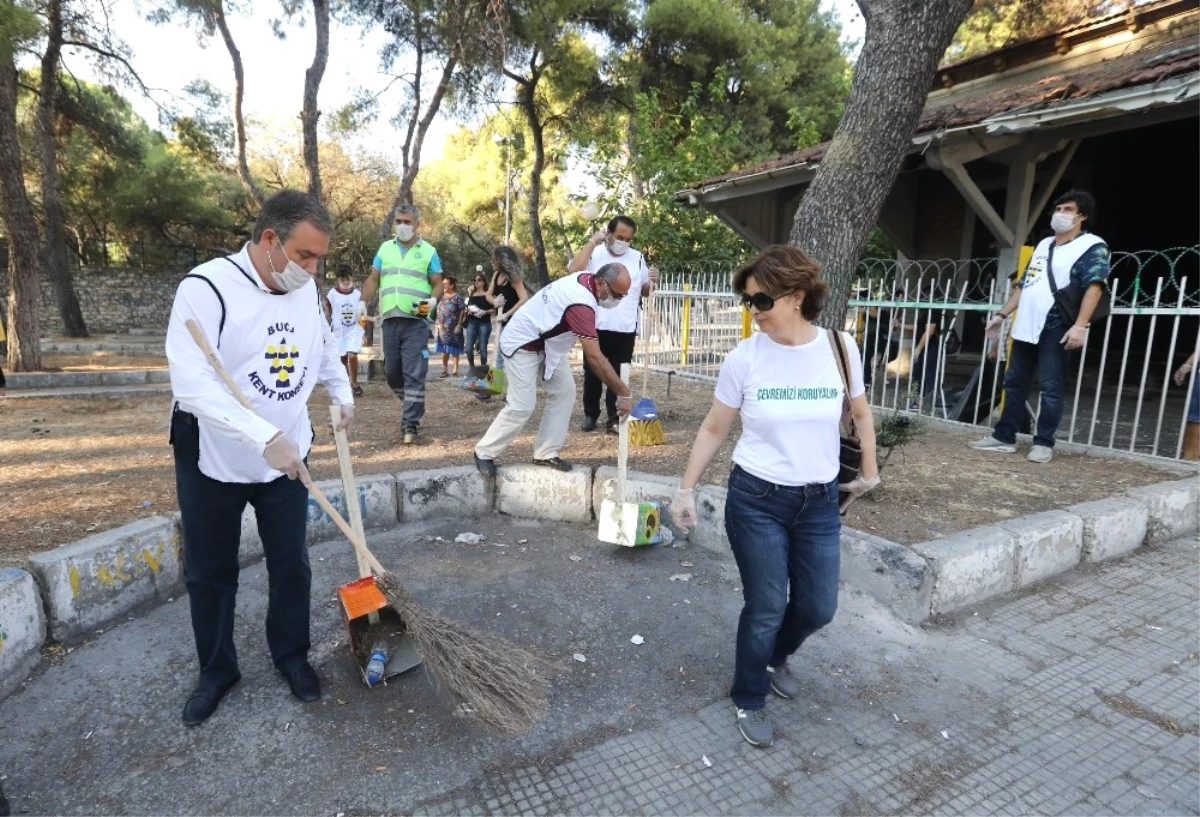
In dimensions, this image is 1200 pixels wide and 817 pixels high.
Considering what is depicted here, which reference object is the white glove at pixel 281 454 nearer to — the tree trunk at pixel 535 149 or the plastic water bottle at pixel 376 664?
the plastic water bottle at pixel 376 664

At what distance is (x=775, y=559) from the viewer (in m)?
2.29

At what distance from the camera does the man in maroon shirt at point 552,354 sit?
14.0 ft

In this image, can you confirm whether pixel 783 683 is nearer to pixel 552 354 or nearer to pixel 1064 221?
pixel 552 354

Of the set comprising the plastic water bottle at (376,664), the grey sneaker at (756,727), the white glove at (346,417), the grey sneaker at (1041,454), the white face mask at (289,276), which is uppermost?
the white face mask at (289,276)

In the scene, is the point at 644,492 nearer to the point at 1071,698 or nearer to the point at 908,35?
the point at 1071,698

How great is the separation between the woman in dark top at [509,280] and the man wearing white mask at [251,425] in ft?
13.0

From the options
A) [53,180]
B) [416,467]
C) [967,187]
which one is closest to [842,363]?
[416,467]

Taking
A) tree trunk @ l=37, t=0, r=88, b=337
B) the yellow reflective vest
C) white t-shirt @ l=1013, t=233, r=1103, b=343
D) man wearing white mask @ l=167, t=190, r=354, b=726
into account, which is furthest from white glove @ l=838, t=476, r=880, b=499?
tree trunk @ l=37, t=0, r=88, b=337

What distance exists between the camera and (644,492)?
426cm

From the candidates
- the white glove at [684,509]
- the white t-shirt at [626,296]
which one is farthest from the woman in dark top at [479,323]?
the white glove at [684,509]

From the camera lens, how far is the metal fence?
6.61 metres

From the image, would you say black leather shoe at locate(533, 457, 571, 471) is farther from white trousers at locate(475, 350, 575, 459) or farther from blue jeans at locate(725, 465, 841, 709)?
blue jeans at locate(725, 465, 841, 709)

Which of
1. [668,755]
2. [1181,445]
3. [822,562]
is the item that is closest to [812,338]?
[822,562]

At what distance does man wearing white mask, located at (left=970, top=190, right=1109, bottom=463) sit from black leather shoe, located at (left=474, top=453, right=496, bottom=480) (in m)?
3.88
